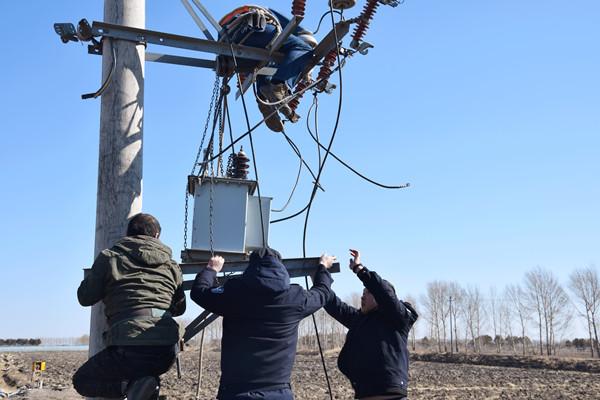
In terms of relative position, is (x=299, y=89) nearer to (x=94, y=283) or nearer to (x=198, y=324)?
(x=198, y=324)

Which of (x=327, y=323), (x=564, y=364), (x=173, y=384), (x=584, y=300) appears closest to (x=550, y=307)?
(x=584, y=300)

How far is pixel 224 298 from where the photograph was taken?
3.71 metres

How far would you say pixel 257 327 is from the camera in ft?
12.2

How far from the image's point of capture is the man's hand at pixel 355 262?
15.5 ft

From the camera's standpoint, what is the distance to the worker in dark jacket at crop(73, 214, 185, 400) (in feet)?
11.9

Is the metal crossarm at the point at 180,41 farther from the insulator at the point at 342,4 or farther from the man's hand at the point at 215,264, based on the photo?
the man's hand at the point at 215,264

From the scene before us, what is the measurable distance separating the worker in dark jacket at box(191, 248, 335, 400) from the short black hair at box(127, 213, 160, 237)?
495 millimetres

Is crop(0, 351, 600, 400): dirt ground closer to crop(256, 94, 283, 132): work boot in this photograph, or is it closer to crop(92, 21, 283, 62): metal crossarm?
crop(256, 94, 283, 132): work boot

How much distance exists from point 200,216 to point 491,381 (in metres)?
22.8

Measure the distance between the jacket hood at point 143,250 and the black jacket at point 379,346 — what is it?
1.60 m

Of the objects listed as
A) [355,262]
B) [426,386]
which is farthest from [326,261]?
[426,386]

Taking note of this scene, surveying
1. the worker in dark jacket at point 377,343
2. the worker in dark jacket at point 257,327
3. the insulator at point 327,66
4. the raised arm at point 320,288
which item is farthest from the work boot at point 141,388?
the insulator at point 327,66

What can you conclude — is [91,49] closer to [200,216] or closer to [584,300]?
[200,216]

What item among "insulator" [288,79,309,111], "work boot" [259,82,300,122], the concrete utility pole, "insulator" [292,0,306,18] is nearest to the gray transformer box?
the concrete utility pole
